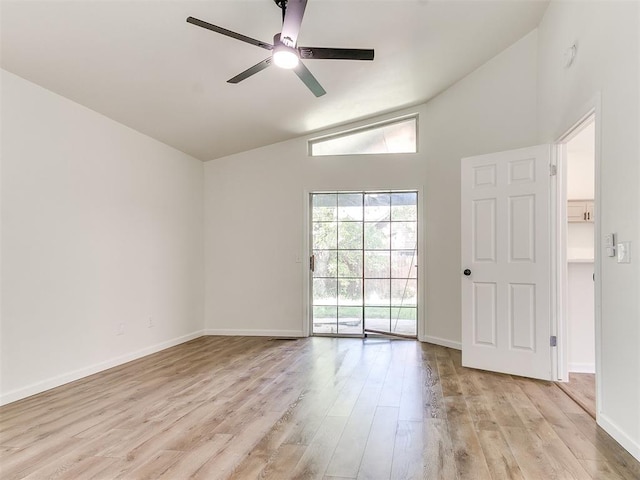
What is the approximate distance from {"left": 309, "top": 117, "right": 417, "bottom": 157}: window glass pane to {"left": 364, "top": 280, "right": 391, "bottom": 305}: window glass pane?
5.67ft

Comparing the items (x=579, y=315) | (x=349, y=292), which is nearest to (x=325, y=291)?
(x=349, y=292)

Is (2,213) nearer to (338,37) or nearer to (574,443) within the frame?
(338,37)

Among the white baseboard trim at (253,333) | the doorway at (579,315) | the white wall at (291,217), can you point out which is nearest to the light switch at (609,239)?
the doorway at (579,315)

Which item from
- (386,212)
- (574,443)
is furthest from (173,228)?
(574,443)

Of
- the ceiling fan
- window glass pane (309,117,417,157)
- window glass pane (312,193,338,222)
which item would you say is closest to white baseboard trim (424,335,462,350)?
window glass pane (312,193,338,222)

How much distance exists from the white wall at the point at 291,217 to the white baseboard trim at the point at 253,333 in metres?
0.01

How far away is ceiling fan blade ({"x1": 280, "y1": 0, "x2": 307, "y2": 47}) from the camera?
2.28 meters

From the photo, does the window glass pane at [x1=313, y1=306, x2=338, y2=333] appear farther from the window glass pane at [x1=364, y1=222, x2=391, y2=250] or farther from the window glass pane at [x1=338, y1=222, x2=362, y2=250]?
the window glass pane at [x1=364, y1=222, x2=391, y2=250]

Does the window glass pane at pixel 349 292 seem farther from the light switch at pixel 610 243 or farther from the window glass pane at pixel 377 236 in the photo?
the light switch at pixel 610 243

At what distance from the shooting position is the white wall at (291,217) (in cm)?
512

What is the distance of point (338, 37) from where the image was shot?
11.4 feet

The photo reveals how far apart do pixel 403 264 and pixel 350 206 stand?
1.05 meters

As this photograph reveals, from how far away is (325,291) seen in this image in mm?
5805

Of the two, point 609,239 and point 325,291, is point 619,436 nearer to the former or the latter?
point 609,239
